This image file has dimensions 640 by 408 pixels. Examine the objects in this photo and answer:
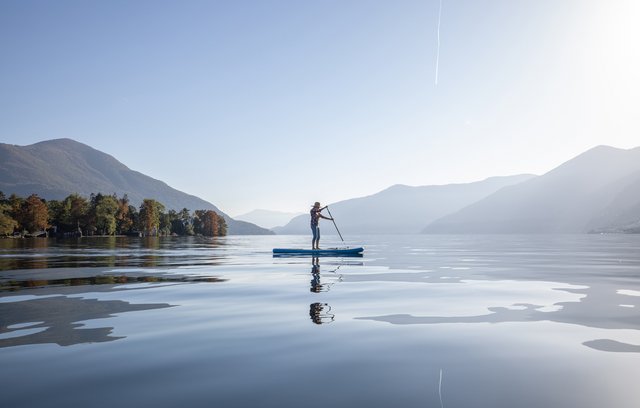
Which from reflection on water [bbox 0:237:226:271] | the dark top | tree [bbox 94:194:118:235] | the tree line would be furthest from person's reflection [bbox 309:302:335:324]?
tree [bbox 94:194:118:235]

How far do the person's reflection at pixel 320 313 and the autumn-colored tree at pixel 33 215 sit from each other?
173 m

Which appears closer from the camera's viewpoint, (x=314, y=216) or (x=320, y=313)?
(x=320, y=313)

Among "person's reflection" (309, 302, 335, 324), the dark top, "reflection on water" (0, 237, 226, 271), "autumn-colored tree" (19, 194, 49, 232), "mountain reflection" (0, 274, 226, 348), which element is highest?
"autumn-colored tree" (19, 194, 49, 232)

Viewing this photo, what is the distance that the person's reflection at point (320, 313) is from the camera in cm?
965

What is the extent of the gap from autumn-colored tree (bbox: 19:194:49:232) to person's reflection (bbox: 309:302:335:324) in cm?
17266

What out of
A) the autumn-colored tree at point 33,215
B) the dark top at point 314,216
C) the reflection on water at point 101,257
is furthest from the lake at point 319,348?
the autumn-colored tree at point 33,215

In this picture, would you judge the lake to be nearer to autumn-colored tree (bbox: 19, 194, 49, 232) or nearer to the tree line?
the tree line

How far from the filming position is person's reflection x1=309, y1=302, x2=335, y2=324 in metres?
9.65

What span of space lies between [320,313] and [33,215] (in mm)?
174683

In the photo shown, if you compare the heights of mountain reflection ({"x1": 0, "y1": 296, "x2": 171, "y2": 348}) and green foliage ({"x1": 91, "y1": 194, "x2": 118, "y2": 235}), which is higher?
green foliage ({"x1": 91, "y1": 194, "x2": 118, "y2": 235})

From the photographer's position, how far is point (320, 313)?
1055 centimetres

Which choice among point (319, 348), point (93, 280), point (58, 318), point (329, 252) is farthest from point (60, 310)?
point (329, 252)

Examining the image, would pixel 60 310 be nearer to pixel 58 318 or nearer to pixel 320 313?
pixel 58 318

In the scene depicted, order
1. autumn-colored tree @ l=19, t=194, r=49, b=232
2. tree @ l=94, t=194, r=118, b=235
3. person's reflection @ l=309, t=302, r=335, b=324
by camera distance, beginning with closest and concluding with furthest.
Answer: person's reflection @ l=309, t=302, r=335, b=324 → autumn-colored tree @ l=19, t=194, r=49, b=232 → tree @ l=94, t=194, r=118, b=235
